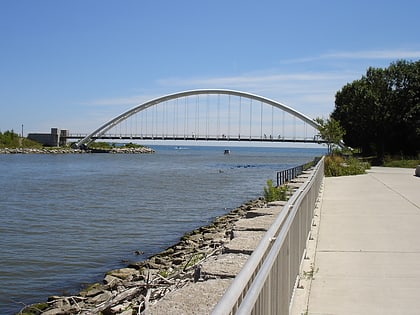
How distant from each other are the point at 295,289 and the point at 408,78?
55.3 metres

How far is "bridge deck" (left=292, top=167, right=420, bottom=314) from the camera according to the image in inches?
252

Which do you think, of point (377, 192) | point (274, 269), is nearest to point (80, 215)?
point (377, 192)

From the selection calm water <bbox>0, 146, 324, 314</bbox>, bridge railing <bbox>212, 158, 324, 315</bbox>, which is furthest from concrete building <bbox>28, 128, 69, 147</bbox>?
bridge railing <bbox>212, 158, 324, 315</bbox>

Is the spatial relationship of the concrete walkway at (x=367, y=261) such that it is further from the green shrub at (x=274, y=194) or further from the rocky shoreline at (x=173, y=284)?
the green shrub at (x=274, y=194)

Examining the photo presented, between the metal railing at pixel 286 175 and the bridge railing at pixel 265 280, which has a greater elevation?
the bridge railing at pixel 265 280

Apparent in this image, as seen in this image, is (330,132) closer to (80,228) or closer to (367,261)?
(80,228)

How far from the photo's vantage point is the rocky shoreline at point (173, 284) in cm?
571

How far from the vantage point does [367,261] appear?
869cm

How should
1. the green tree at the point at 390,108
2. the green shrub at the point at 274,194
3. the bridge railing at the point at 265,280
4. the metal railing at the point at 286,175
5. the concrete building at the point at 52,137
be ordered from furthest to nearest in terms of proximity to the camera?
the concrete building at the point at 52,137 → the green tree at the point at 390,108 → the metal railing at the point at 286,175 → the green shrub at the point at 274,194 → the bridge railing at the point at 265,280

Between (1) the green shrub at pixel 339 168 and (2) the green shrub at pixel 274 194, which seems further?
(1) the green shrub at pixel 339 168

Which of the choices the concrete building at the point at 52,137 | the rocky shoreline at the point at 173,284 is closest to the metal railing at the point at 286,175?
the rocky shoreline at the point at 173,284

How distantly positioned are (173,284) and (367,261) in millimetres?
3119

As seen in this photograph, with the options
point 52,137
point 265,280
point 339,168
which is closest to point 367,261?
point 265,280

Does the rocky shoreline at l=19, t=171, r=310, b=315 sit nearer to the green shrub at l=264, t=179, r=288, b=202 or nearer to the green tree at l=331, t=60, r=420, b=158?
the green shrub at l=264, t=179, r=288, b=202
